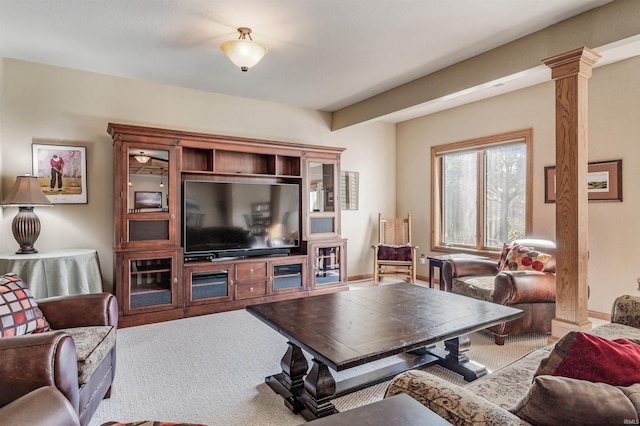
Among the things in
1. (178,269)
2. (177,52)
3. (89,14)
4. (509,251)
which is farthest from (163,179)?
(509,251)

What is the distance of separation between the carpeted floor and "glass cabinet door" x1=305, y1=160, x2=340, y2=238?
5.66ft

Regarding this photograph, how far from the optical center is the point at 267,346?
10.3 ft

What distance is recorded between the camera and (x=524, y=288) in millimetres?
3209

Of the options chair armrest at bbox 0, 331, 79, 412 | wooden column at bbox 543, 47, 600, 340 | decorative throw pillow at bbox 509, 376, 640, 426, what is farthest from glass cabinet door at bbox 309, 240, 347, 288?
decorative throw pillow at bbox 509, 376, 640, 426

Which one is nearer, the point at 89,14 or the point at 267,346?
the point at 89,14

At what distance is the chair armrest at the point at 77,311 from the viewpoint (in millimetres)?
2213

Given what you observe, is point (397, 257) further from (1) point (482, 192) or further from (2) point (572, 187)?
(2) point (572, 187)

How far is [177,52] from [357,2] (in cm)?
186

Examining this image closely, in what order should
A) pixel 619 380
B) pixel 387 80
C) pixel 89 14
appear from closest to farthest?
1. pixel 619 380
2. pixel 89 14
3. pixel 387 80

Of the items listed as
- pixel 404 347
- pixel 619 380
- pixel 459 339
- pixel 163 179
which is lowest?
pixel 459 339

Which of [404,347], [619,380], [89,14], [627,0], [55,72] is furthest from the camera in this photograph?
[55,72]

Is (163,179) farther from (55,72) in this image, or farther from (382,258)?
→ (382,258)

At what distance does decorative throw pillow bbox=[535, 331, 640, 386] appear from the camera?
100 cm

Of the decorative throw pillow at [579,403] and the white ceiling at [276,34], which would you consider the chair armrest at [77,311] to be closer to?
the white ceiling at [276,34]
